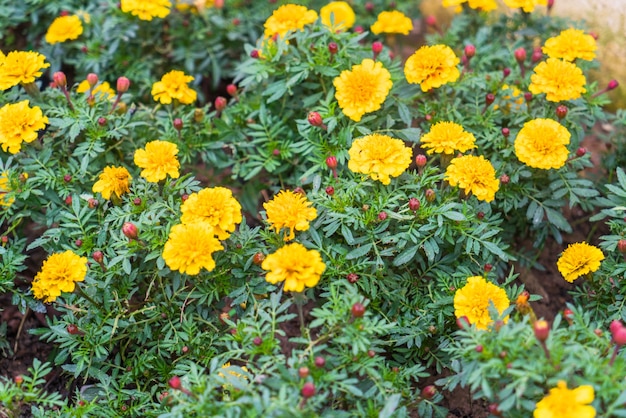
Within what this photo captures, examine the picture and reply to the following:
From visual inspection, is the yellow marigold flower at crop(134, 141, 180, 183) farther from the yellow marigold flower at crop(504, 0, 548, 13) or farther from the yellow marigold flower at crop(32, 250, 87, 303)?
the yellow marigold flower at crop(504, 0, 548, 13)

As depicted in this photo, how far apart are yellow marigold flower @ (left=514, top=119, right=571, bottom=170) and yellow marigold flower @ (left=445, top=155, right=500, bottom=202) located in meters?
0.18

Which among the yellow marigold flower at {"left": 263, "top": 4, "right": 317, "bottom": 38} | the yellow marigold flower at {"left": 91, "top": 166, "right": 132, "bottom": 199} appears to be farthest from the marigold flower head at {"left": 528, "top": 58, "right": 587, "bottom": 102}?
the yellow marigold flower at {"left": 91, "top": 166, "right": 132, "bottom": 199}

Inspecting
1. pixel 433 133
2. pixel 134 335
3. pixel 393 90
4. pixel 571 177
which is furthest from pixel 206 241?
pixel 571 177

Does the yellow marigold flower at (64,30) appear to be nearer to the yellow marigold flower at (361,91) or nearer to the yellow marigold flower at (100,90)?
the yellow marigold flower at (100,90)

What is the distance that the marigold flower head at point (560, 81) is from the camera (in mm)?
2980

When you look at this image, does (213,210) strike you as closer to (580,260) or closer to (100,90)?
(100,90)

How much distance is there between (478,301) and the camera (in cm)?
245

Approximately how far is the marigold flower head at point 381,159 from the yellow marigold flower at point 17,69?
4.87 ft

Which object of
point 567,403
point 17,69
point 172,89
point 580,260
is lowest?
point 580,260

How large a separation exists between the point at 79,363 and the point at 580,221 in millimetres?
2378

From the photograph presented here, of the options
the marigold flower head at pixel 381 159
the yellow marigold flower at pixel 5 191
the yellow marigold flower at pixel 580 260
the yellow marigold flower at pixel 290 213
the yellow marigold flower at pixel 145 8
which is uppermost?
the yellow marigold flower at pixel 145 8

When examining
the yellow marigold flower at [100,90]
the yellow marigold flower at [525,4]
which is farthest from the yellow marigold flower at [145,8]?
the yellow marigold flower at [525,4]

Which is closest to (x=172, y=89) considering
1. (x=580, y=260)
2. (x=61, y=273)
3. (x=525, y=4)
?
(x=61, y=273)

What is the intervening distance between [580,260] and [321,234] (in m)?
1.04
